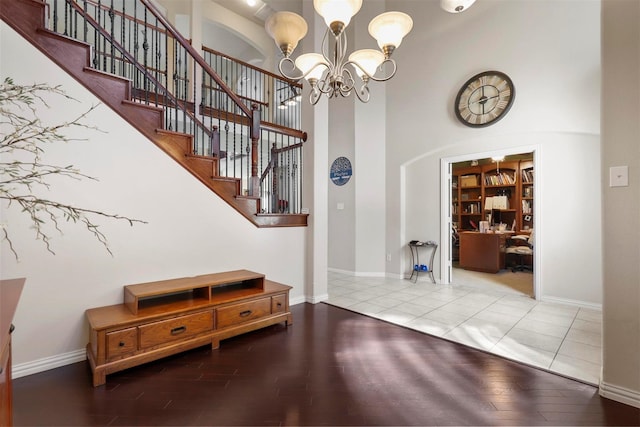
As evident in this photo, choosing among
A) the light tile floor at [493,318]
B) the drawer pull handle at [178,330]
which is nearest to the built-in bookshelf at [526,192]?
the light tile floor at [493,318]

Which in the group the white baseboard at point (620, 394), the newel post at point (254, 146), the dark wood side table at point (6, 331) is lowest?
the white baseboard at point (620, 394)

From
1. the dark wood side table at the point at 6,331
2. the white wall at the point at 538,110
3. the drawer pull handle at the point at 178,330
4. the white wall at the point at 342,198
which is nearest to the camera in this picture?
the dark wood side table at the point at 6,331

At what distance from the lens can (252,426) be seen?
166cm

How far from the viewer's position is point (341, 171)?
19.5 ft

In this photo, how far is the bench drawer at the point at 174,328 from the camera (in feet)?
7.37

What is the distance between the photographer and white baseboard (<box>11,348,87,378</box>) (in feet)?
6.95

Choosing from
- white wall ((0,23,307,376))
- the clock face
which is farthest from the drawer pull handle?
the clock face

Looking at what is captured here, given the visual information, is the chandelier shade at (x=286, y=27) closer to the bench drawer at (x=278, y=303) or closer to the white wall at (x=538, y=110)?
the bench drawer at (x=278, y=303)

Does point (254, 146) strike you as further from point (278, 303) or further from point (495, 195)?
point (495, 195)

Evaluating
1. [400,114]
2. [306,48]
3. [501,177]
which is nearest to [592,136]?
[400,114]

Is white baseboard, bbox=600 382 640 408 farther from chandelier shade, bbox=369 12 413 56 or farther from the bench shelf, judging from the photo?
chandelier shade, bbox=369 12 413 56

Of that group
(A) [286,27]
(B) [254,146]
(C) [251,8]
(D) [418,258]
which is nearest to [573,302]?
(D) [418,258]

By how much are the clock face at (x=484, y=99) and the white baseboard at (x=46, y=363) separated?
5.39m

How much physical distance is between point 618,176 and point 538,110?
8.52ft
